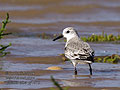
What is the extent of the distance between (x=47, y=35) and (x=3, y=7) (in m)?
5.41

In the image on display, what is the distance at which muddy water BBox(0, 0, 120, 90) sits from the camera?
27.4ft

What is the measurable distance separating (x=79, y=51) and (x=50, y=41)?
16.0 feet

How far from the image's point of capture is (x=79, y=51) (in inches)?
356

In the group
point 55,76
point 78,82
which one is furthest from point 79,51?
point 78,82

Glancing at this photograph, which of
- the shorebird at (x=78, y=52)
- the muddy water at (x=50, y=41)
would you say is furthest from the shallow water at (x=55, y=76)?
the shorebird at (x=78, y=52)

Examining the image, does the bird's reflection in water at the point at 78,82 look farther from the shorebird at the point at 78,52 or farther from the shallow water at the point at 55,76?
the shorebird at the point at 78,52

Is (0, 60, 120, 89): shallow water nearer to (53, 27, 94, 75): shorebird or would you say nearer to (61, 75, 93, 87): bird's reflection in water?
(61, 75, 93, 87): bird's reflection in water

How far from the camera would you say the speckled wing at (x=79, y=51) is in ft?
29.0

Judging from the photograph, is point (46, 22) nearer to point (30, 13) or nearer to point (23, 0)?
point (30, 13)

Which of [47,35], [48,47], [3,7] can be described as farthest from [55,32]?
[3,7]

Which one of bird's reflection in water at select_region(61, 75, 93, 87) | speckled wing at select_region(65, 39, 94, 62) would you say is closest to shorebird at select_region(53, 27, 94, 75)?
speckled wing at select_region(65, 39, 94, 62)

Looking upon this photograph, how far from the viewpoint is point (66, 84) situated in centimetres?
788

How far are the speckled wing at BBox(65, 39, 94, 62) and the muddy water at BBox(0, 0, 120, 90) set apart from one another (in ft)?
1.33

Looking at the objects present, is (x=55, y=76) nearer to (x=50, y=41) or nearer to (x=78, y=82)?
(x=78, y=82)
